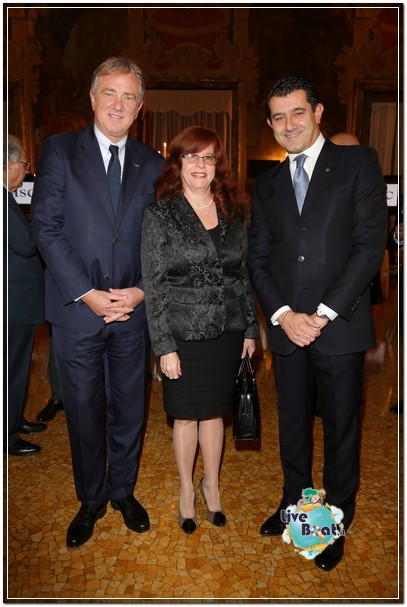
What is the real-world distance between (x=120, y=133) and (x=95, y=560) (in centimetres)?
208

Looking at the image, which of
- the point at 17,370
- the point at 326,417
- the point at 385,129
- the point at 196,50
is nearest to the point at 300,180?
the point at 326,417

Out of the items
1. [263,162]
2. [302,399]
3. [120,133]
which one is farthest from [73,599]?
[263,162]

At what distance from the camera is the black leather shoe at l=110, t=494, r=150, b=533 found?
2674 mm

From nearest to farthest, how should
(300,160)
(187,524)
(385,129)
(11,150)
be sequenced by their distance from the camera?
1. (300,160)
2. (187,524)
3. (11,150)
4. (385,129)

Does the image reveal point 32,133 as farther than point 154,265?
Yes

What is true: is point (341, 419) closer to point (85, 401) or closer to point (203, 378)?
point (203, 378)

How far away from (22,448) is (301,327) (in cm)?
233

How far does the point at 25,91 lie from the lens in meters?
12.1

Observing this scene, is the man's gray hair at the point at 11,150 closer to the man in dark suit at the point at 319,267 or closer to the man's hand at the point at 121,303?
the man's hand at the point at 121,303

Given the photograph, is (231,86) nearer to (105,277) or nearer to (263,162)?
(263,162)

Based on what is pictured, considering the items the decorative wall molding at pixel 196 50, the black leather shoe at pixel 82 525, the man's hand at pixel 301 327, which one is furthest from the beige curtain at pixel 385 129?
the black leather shoe at pixel 82 525

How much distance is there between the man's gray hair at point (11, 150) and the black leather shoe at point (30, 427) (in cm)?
192

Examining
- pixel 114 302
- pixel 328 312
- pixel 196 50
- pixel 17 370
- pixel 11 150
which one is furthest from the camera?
pixel 196 50

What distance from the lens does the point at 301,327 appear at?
7.41 ft
